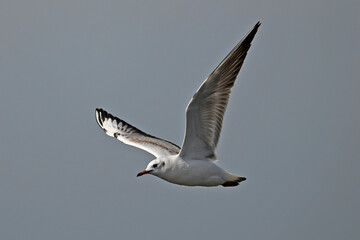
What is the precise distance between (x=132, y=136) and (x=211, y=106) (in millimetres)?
→ 4456

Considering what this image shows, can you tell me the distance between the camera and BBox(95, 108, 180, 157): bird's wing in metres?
14.4

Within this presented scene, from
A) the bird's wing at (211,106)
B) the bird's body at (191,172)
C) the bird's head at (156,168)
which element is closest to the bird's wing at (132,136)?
the bird's head at (156,168)

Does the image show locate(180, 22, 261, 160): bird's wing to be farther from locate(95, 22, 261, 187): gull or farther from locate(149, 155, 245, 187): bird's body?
locate(149, 155, 245, 187): bird's body

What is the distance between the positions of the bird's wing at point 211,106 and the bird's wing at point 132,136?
1604mm

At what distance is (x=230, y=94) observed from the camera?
39.2 feet

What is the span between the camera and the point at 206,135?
12258 mm

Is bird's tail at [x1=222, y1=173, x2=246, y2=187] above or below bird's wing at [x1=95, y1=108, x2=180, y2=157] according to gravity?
below

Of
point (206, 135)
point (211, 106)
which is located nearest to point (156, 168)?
point (206, 135)

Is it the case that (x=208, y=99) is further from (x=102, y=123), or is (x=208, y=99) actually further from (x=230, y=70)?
(x=102, y=123)

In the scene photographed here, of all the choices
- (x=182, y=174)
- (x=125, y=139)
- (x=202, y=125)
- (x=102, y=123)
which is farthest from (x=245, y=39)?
(x=102, y=123)

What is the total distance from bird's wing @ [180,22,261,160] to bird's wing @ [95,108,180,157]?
63.2 inches

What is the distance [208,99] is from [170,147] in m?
2.96

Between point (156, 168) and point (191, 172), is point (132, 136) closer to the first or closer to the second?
point (156, 168)

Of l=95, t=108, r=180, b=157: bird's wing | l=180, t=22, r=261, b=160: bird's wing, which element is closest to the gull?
l=180, t=22, r=261, b=160: bird's wing
